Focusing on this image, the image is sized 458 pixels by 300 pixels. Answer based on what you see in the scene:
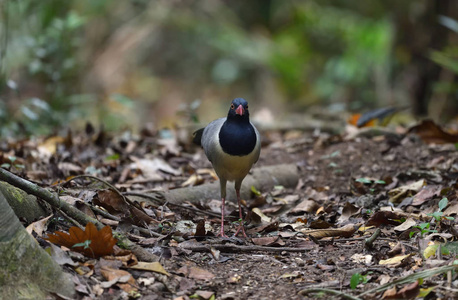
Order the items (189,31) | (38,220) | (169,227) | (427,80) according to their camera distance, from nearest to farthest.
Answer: (38,220)
(169,227)
(427,80)
(189,31)

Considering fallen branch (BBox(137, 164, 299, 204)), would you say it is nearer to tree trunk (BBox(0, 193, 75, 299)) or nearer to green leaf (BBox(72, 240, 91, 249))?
green leaf (BBox(72, 240, 91, 249))

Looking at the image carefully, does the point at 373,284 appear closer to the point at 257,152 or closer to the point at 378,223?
the point at 378,223

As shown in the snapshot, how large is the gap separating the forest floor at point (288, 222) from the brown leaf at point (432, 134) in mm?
31

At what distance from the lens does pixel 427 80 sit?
9352mm

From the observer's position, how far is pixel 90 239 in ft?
10.1

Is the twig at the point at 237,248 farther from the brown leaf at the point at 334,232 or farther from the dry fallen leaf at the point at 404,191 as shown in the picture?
the dry fallen leaf at the point at 404,191

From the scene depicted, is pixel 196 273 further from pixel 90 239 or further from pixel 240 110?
pixel 240 110

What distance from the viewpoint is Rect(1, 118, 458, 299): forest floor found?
3000 millimetres

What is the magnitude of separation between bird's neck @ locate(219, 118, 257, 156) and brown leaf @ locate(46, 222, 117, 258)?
1.49m

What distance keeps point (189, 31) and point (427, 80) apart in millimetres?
8865

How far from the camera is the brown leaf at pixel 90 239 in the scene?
3.05 m

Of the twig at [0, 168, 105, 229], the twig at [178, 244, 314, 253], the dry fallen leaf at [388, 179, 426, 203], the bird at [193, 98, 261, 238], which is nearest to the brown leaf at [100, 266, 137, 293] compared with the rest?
the twig at [0, 168, 105, 229]

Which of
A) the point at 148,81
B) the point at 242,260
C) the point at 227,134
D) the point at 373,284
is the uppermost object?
the point at 148,81

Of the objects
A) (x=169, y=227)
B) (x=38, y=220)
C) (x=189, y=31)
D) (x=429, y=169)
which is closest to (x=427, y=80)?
(x=429, y=169)
